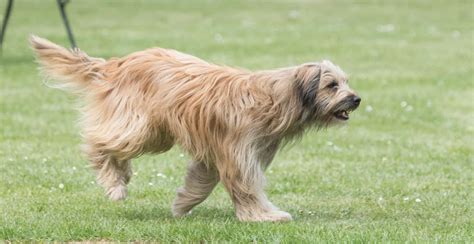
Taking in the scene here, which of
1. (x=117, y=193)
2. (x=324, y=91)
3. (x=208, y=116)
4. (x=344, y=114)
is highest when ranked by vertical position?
(x=324, y=91)

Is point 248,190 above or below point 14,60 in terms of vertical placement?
above

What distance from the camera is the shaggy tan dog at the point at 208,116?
7.27 metres

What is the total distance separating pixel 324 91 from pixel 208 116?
0.84 meters

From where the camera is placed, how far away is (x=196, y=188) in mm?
7793

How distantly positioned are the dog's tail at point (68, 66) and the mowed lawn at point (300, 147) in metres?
0.92


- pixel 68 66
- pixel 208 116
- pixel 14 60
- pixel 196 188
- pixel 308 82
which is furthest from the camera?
pixel 14 60

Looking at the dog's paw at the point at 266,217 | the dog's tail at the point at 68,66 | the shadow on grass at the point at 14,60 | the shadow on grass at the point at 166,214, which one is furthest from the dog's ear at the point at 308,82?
the shadow on grass at the point at 14,60

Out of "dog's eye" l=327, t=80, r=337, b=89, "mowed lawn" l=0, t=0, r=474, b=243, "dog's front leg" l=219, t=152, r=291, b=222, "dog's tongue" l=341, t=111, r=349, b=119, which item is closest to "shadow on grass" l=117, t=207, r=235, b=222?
"mowed lawn" l=0, t=0, r=474, b=243

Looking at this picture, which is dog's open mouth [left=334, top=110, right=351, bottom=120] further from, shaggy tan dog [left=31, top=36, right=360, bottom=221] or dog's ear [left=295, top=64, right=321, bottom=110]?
dog's ear [left=295, top=64, right=321, bottom=110]

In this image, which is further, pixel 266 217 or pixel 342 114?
pixel 266 217

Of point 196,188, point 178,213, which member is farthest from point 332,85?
point 178,213

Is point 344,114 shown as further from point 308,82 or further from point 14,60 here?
point 14,60

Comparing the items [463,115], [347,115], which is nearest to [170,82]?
[347,115]

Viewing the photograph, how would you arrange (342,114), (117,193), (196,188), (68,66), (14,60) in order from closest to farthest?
(342,114), (196,188), (117,193), (68,66), (14,60)
